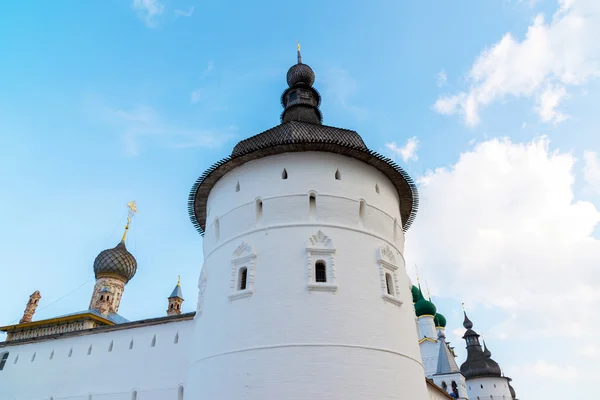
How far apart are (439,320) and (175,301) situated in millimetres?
21974

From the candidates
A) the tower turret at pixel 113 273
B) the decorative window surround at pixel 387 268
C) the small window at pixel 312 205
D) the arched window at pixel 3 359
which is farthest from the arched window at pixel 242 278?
the tower turret at pixel 113 273

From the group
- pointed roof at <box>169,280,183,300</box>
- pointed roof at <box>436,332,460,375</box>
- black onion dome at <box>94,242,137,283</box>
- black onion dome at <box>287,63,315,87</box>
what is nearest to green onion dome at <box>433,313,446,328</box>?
pointed roof at <box>436,332,460,375</box>

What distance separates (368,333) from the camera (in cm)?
913

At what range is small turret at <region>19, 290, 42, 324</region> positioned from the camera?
24.4m

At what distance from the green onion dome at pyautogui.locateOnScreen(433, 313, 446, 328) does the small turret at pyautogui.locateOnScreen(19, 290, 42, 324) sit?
2895cm

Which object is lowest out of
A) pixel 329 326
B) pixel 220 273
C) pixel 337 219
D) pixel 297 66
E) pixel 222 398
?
pixel 222 398

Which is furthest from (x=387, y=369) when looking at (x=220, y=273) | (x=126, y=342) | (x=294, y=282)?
(x=126, y=342)

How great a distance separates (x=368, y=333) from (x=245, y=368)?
8.82ft

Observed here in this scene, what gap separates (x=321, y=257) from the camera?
9781 mm

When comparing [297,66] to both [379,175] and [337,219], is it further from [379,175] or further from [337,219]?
[337,219]

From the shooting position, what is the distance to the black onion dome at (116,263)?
84.0 feet

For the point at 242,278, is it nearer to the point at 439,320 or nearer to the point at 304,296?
the point at 304,296

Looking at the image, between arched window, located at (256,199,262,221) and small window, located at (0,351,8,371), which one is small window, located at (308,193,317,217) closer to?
arched window, located at (256,199,262,221)

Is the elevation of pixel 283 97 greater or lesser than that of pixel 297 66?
lesser
